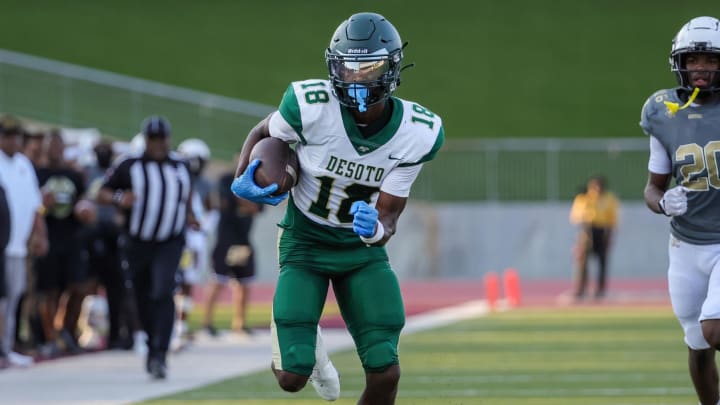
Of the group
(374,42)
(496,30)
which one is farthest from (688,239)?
(496,30)

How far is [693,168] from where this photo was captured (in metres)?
7.78

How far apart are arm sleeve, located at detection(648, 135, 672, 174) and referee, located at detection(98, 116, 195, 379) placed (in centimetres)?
451

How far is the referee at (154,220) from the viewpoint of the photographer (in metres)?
11.3

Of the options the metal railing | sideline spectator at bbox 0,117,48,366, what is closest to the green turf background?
the metal railing

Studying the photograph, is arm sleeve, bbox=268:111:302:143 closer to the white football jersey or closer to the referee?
the white football jersey

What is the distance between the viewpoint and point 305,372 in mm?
7051

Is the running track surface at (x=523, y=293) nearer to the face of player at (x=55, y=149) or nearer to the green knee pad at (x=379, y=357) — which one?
the face of player at (x=55, y=149)

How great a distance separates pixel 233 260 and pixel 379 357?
792 cm

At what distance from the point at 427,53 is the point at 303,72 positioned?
3335mm

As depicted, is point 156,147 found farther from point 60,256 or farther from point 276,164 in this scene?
point 276,164

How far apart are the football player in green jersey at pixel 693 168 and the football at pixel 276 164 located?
6.31 feet

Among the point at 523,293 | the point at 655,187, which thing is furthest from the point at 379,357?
the point at 523,293

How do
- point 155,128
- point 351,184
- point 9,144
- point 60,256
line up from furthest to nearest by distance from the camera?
point 60,256
point 9,144
point 155,128
point 351,184

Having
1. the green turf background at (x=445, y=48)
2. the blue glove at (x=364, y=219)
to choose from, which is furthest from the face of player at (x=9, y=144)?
the green turf background at (x=445, y=48)
